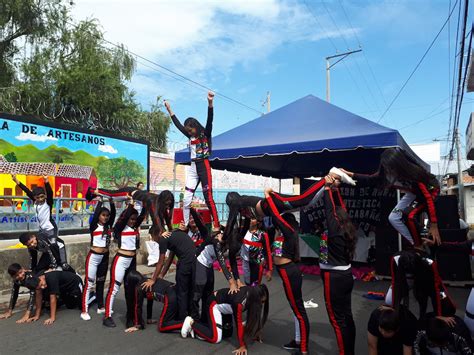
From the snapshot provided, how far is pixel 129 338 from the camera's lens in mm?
4867

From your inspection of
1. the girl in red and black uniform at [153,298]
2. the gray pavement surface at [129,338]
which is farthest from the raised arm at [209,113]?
the gray pavement surface at [129,338]

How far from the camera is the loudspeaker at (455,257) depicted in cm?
777

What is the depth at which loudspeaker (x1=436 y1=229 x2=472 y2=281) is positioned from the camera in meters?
7.77

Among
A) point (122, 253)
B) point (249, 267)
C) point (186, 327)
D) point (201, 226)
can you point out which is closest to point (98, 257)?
point (122, 253)

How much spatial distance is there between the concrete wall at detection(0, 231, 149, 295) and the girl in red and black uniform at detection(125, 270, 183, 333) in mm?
2918

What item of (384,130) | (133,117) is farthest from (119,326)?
(133,117)

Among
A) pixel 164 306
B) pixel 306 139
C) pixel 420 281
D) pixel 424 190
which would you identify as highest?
pixel 306 139

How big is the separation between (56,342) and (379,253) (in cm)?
648

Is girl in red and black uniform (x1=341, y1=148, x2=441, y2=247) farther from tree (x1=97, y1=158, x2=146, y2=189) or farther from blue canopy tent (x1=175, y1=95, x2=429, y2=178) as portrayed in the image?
tree (x1=97, y1=158, x2=146, y2=189)

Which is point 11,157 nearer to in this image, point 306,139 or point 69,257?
point 69,257

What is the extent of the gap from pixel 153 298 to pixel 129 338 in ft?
2.00

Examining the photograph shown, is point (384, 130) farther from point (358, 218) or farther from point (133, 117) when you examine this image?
point (133, 117)

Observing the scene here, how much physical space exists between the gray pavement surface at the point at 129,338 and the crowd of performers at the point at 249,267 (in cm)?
15

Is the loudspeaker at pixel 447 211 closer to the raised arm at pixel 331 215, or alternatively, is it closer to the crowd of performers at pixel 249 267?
the crowd of performers at pixel 249 267
